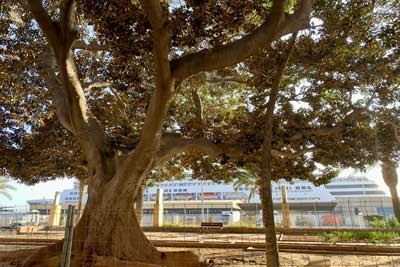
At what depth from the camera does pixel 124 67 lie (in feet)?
18.9

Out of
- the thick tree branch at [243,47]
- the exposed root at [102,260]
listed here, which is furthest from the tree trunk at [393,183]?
the thick tree branch at [243,47]

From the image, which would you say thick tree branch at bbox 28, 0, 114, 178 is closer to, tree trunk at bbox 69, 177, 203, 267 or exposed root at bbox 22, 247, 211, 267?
tree trunk at bbox 69, 177, 203, 267

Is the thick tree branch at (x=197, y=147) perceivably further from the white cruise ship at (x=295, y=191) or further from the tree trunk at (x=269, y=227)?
the white cruise ship at (x=295, y=191)

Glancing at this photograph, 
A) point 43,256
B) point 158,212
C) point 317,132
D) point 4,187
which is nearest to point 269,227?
point 317,132

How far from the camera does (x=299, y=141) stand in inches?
320

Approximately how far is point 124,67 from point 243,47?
87.8 inches

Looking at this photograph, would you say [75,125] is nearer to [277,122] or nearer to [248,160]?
[248,160]

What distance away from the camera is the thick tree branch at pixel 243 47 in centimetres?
486

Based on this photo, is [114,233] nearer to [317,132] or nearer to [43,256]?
[43,256]

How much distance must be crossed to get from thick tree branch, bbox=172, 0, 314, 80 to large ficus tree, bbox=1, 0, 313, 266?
0.05 ft

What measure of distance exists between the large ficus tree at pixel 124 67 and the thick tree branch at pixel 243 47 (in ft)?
0.05

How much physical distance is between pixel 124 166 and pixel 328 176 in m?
6.97

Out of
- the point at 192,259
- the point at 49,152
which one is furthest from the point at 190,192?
the point at 192,259

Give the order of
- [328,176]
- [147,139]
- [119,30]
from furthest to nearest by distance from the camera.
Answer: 1. [328,176]
2. [147,139]
3. [119,30]
